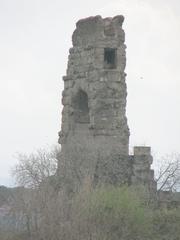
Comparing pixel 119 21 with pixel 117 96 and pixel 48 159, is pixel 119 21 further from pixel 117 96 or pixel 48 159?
pixel 48 159

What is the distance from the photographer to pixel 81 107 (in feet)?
97.9

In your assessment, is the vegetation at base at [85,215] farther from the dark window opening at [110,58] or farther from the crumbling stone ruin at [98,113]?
the dark window opening at [110,58]

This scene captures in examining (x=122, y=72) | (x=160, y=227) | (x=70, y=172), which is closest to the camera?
(x=160, y=227)

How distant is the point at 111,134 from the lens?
92.2 feet

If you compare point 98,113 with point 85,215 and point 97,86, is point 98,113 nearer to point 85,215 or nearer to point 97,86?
point 97,86

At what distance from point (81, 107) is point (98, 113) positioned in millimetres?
1635

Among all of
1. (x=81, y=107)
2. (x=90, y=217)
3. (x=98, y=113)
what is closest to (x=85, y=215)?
(x=90, y=217)

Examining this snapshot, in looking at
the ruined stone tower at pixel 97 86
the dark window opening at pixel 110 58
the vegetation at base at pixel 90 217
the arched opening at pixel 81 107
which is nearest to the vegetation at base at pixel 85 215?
the vegetation at base at pixel 90 217

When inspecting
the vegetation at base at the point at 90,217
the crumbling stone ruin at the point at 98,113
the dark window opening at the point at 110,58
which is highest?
the dark window opening at the point at 110,58

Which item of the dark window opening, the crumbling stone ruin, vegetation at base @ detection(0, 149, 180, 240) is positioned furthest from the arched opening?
vegetation at base @ detection(0, 149, 180, 240)

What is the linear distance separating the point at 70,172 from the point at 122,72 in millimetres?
4047

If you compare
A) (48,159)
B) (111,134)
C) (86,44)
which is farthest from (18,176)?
(86,44)

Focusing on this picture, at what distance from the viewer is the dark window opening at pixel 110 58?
94.9ft

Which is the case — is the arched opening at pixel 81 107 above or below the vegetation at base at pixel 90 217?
above
